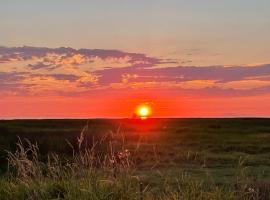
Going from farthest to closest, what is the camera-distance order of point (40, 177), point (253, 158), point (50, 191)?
point (253, 158) < point (40, 177) < point (50, 191)

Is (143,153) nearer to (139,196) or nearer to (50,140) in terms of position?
(50,140)

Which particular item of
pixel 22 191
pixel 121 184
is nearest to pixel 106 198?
pixel 121 184

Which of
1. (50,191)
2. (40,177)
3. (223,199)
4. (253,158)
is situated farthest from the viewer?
(253,158)

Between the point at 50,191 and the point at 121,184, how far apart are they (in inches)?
61.9

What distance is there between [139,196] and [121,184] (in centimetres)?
49

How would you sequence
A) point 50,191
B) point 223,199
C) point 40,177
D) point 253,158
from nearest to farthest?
point 223,199, point 50,191, point 40,177, point 253,158

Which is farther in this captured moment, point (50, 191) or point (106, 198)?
point (50, 191)

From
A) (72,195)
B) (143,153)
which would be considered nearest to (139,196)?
(72,195)

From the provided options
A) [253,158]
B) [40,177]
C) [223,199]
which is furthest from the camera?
[253,158]

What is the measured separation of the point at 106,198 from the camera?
1024 centimetres

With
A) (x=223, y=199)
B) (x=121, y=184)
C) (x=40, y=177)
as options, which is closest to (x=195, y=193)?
(x=223, y=199)

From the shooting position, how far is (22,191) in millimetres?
11391

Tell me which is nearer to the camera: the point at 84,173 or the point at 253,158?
the point at 84,173

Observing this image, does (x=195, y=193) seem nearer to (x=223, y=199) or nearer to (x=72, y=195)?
(x=223, y=199)
